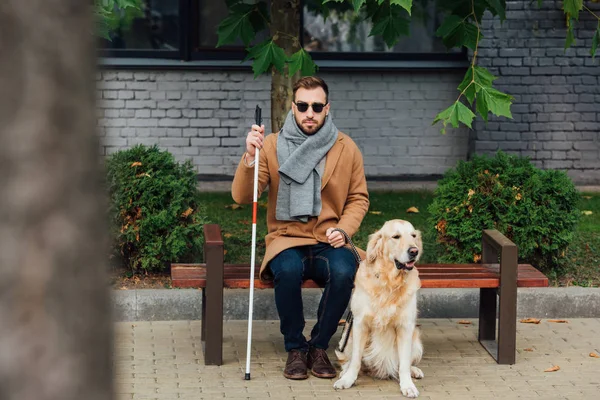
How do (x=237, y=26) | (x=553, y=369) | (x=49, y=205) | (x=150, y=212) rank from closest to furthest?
(x=49, y=205) → (x=553, y=369) → (x=150, y=212) → (x=237, y=26)

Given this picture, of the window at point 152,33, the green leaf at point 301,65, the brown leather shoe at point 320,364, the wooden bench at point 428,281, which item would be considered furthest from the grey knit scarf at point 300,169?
the window at point 152,33

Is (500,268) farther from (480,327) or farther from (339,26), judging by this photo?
(339,26)

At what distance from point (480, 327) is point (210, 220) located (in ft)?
10.8

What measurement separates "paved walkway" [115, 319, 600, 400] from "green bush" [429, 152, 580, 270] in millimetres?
617

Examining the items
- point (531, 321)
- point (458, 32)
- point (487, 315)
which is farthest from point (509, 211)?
point (458, 32)

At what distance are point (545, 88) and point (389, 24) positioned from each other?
15.6 ft

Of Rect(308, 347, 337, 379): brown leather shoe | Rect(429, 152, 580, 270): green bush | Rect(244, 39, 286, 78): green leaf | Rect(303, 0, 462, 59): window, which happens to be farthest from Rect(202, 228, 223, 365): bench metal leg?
Rect(303, 0, 462, 59): window

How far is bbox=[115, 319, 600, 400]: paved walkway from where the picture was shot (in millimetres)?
5781

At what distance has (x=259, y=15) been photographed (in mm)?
8172

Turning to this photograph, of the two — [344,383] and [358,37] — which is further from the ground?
[358,37]

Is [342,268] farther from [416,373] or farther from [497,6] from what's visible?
[497,6]

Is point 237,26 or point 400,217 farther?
point 400,217

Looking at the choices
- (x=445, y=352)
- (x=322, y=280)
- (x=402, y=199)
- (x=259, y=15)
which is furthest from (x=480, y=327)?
(x=402, y=199)

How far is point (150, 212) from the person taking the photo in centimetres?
748
